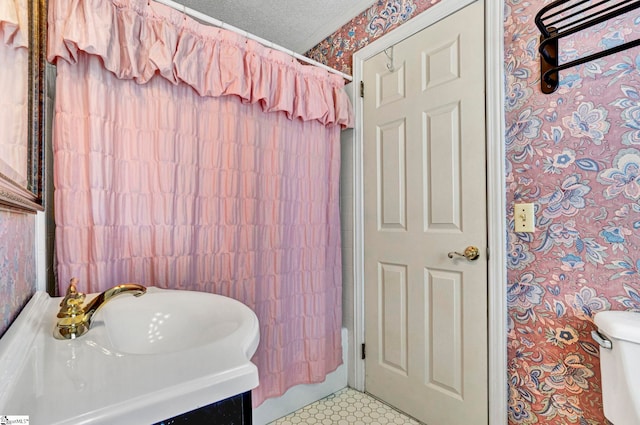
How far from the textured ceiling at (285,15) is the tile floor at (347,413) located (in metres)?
2.25

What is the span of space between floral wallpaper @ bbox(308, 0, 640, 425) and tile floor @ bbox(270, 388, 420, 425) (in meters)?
0.59

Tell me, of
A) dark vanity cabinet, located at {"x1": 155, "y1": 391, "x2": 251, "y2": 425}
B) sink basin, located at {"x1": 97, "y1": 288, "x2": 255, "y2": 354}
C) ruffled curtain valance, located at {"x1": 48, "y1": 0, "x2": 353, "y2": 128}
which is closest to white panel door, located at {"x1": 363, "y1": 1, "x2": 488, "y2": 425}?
ruffled curtain valance, located at {"x1": 48, "y1": 0, "x2": 353, "y2": 128}

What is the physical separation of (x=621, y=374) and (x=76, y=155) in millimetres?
1859

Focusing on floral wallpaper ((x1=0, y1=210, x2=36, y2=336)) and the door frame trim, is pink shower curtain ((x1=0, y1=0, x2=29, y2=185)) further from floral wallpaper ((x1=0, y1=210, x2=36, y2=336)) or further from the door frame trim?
the door frame trim

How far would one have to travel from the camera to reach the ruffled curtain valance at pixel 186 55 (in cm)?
112

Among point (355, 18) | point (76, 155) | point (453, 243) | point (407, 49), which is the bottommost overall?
point (453, 243)

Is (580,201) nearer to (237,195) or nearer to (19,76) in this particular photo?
(237,195)

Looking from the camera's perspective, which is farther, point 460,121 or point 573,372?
point 460,121

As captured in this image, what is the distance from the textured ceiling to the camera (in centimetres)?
187

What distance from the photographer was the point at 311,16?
2.00 m

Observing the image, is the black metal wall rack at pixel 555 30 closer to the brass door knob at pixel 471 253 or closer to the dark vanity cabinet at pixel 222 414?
the brass door knob at pixel 471 253

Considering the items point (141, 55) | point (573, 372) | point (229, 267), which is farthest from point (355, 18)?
point (573, 372)

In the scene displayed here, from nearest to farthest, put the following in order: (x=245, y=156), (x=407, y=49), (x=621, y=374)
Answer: (x=621, y=374) < (x=245, y=156) < (x=407, y=49)

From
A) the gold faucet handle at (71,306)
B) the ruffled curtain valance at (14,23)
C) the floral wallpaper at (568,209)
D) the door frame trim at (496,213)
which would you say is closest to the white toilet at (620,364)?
the floral wallpaper at (568,209)
